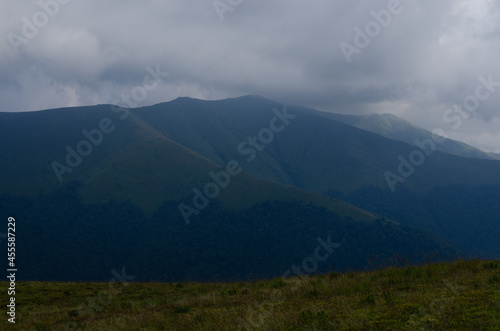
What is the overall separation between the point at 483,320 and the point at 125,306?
46.5ft

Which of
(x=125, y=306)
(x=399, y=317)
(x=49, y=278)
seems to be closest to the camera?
(x=399, y=317)

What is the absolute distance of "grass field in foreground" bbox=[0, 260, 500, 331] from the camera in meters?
8.80

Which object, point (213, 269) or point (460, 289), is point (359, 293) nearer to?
point (460, 289)

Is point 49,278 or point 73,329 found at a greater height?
point 73,329

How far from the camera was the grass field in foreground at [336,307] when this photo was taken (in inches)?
347

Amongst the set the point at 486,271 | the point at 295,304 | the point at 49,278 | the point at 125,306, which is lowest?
the point at 49,278

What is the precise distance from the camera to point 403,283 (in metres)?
13.2

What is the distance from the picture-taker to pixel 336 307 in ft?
35.4

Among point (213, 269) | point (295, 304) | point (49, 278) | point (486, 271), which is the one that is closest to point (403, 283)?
point (486, 271)

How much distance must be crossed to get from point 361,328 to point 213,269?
19818cm

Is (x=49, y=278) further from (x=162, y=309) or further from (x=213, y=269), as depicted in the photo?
(x=162, y=309)

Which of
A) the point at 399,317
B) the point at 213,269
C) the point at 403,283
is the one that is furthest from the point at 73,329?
the point at 213,269

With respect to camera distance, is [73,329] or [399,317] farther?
[73,329]

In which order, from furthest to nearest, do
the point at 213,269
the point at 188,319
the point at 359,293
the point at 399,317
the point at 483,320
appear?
the point at 213,269, the point at 359,293, the point at 188,319, the point at 399,317, the point at 483,320
